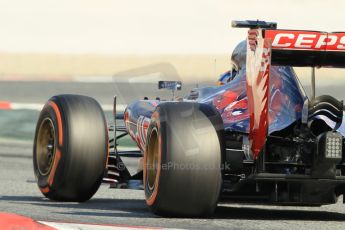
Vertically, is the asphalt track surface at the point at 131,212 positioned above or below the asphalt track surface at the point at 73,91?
below

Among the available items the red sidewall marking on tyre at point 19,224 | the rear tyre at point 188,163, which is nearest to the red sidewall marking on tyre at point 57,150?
the rear tyre at point 188,163

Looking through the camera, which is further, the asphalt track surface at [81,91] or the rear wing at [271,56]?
the asphalt track surface at [81,91]

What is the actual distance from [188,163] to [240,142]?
2.74 feet

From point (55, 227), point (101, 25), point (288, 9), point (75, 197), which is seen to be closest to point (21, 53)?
point (101, 25)

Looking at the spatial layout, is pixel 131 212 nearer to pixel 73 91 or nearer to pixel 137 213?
pixel 137 213

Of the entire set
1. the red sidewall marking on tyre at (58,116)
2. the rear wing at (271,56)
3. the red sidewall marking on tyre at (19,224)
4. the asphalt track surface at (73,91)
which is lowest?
the asphalt track surface at (73,91)

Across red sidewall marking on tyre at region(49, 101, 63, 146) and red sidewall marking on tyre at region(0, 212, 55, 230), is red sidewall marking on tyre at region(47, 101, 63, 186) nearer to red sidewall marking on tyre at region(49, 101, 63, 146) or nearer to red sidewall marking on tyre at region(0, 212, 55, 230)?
red sidewall marking on tyre at region(49, 101, 63, 146)

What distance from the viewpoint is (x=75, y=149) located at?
889 centimetres

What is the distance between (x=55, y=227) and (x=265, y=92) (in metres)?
1.89

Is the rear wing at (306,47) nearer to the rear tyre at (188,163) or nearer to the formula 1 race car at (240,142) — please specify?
the formula 1 race car at (240,142)

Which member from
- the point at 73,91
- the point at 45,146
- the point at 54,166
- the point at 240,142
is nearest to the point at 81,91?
the point at 73,91

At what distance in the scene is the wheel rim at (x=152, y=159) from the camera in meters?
8.08

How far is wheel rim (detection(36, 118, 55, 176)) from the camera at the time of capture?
31.0ft

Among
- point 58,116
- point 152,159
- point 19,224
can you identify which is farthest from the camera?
point 58,116
